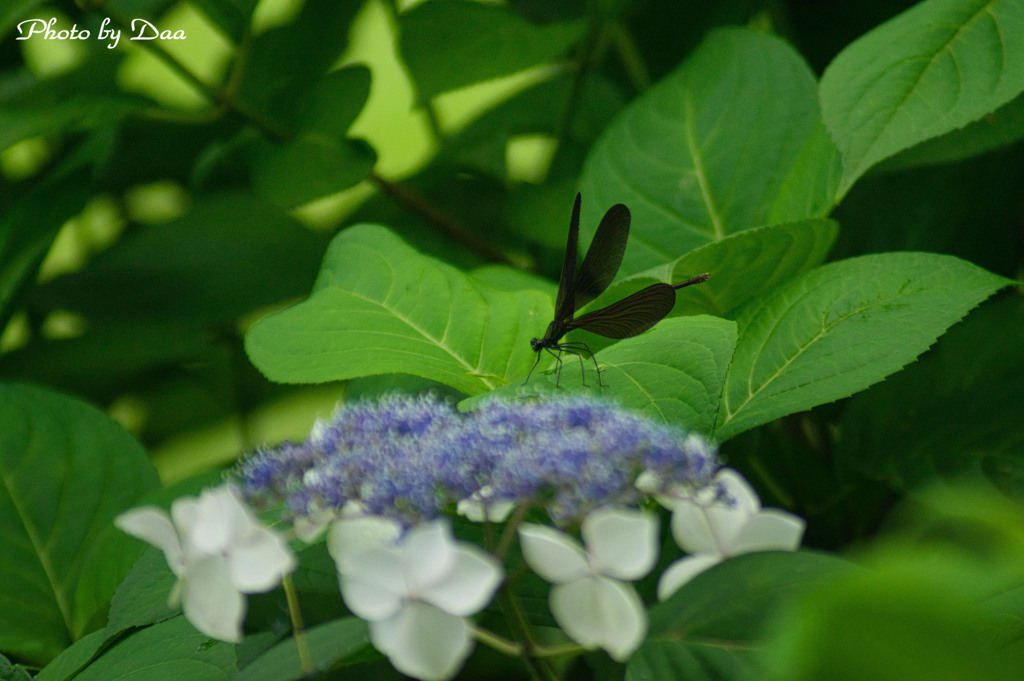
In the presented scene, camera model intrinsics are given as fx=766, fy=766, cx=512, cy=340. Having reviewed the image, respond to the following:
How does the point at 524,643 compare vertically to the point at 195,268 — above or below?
above

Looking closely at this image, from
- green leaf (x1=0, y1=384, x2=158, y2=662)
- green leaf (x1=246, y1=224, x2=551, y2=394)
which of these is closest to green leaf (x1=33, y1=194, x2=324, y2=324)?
green leaf (x1=0, y1=384, x2=158, y2=662)

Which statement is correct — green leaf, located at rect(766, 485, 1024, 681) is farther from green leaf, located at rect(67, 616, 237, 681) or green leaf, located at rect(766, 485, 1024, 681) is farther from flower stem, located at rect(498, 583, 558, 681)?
green leaf, located at rect(67, 616, 237, 681)

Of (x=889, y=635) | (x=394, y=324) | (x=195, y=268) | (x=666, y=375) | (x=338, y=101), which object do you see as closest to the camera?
(x=889, y=635)

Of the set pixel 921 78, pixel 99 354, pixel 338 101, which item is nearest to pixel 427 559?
pixel 921 78

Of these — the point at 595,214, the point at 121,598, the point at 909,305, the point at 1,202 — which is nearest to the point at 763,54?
the point at 595,214

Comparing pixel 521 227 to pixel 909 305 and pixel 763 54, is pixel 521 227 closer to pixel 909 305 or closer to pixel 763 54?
pixel 763 54

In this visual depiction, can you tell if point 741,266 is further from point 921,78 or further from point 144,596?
point 144,596
